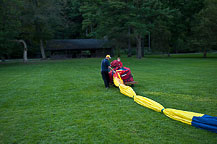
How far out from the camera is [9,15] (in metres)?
27.9

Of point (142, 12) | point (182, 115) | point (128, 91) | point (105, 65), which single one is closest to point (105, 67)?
point (105, 65)

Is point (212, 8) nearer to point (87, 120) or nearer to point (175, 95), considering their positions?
point (175, 95)

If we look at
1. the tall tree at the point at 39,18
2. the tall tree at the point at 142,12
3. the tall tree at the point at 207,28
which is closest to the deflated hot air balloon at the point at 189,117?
the tall tree at the point at 142,12

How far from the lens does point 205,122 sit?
4.75 metres

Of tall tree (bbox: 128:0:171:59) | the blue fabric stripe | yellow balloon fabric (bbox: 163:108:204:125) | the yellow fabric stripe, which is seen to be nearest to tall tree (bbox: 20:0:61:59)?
tall tree (bbox: 128:0:171:59)

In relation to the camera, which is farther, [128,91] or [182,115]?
[128,91]

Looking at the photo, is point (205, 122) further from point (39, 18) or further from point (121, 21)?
point (39, 18)

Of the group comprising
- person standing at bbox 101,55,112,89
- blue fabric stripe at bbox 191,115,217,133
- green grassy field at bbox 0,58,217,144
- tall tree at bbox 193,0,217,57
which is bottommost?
green grassy field at bbox 0,58,217,144

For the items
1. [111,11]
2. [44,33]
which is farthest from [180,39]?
[44,33]

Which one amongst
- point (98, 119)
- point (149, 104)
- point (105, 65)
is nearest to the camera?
point (98, 119)

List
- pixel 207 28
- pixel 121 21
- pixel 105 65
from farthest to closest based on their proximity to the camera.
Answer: pixel 207 28
pixel 121 21
pixel 105 65

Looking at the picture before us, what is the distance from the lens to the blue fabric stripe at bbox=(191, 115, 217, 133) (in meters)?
4.60

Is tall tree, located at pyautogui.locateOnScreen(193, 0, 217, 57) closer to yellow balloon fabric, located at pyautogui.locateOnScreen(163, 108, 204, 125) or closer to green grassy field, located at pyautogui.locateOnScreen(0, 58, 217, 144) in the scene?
green grassy field, located at pyautogui.locateOnScreen(0, 58, 217, 144)

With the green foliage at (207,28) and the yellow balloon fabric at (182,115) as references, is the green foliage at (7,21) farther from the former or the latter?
the green foliage at (207,28)
